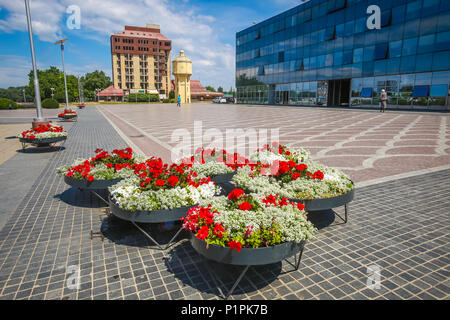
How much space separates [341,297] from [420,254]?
1.53m

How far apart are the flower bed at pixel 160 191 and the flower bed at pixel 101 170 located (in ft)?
2.28

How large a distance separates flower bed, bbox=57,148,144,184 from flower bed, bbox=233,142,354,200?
83.7 inches

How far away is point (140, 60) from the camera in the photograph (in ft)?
298

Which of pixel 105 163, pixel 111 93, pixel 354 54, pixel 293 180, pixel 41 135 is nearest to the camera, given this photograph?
pixel 293 180

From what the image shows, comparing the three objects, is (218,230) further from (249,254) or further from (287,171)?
(287,171)

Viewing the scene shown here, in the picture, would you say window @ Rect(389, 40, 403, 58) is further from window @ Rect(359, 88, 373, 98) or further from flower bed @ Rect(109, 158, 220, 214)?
flower bed @ Rect(109, 158, 220, 214)

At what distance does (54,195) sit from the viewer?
588 centimetres

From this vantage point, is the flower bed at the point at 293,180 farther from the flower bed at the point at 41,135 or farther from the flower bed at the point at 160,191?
the flower bed at the point at 41,135

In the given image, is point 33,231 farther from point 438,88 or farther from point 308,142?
point 438,88

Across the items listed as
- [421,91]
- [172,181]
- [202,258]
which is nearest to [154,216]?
[172,181]

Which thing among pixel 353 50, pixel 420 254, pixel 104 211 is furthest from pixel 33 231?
pixel 353 50

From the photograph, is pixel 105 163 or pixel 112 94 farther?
pixel 112 94

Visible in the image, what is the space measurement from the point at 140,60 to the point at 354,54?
73578mm

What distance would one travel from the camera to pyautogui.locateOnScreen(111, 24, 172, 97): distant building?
87625 millimetres
